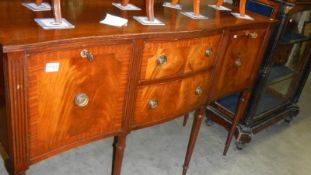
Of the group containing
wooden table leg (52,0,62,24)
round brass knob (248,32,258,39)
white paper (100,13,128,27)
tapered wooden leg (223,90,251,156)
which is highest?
wooden table leg (52,0,62,24)

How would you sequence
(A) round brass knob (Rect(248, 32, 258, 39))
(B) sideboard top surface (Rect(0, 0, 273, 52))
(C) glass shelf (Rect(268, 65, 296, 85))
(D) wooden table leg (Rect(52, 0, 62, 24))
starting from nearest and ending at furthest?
(B) sideboard top surface (Rect(0, 0, 273, 52)), (D) wooden table leg (Rect(52, 0, 62, 24)), (A) round brass knob (Rect(248, 32, 258, 39)), (C) glass shelf (Rect(268, 65, 296, 85))

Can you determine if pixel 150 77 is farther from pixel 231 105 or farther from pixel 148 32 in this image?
pixel 231 105

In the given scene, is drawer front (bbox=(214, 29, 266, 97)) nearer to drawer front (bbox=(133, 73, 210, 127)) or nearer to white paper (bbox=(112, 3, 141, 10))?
drawer front (bbox=(133, 73, 210, 127))

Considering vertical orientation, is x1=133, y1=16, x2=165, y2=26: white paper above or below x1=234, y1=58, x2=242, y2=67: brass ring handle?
above

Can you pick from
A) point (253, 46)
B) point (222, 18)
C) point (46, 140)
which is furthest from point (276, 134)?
point (46, 140)

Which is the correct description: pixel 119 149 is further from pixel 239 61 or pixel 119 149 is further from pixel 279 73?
pixel 279 73

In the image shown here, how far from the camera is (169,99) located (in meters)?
1.20

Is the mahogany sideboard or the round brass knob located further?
the round brass knob

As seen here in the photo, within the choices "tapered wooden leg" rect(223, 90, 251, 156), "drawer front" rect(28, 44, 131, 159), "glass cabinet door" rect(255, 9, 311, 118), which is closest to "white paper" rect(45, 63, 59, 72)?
"drawer front" rect(28, 44, 131, 159)

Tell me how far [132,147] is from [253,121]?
2.71ft

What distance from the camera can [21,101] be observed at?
771mm

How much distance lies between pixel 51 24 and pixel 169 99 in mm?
542

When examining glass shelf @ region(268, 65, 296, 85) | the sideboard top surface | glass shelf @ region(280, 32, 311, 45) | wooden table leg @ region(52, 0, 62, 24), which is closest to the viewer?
the sideboard top surface

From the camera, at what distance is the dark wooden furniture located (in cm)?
171
